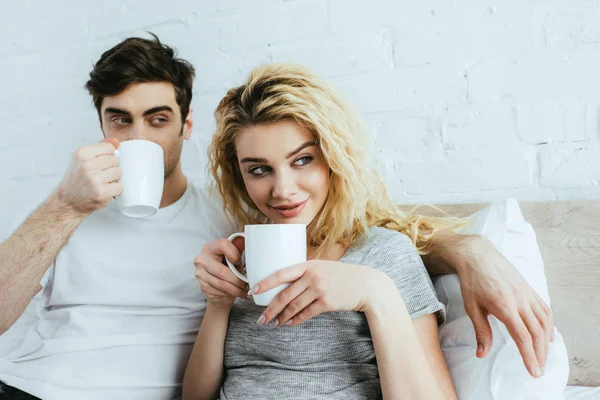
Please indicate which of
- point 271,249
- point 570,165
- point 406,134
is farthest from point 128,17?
point 570,165

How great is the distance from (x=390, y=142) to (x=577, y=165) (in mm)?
426

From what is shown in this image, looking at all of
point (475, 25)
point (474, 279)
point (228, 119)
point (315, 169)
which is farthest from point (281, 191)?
point (475, 25)

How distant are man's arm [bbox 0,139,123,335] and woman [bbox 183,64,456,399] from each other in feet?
0.80

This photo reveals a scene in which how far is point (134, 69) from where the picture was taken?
1286mm

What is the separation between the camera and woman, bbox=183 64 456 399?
0.85 m

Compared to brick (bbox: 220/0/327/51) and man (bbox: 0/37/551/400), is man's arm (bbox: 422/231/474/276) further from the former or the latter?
brick (bbox: 220/0/327/51)

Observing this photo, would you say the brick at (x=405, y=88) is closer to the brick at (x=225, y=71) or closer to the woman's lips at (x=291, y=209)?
the brick at (x=225, y=71)

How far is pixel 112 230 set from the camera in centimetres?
128

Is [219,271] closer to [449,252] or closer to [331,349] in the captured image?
[331,349]

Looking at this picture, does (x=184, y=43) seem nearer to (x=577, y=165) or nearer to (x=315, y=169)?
(x=315, y=169)

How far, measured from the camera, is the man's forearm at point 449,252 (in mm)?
977

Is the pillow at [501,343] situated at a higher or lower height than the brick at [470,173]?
lower

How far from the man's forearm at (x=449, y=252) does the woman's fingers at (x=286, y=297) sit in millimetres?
334

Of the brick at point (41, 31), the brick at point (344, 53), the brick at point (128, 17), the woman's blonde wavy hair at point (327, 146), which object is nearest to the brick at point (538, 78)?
the brick at point (344, 53)
